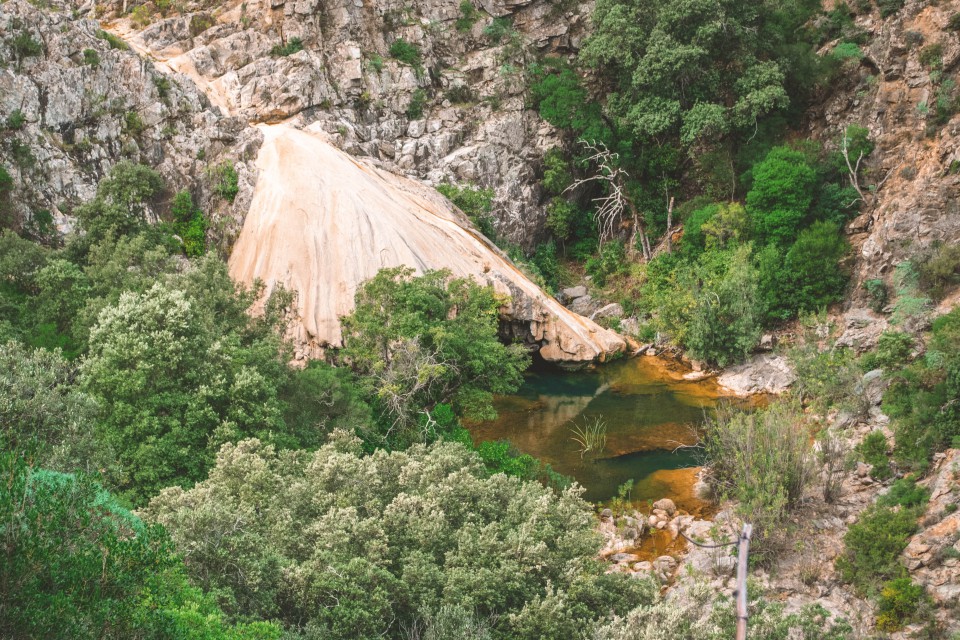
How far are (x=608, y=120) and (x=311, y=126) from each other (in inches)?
683

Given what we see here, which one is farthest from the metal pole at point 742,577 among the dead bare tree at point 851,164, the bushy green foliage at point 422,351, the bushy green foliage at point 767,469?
the dead bare tree at point 851,164

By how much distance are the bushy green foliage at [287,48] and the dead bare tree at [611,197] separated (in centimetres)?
1692

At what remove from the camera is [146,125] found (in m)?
32.6

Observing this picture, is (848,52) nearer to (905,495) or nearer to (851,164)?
(851,164)

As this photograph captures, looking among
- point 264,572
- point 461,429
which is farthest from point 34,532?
point 461,429

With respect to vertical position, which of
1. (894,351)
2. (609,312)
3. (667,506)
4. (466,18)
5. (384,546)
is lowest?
(384,546)

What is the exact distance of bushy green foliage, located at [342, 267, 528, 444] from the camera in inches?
883

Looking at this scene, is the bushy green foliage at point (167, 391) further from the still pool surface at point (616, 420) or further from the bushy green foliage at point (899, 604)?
the bushy green foliage at point (899, 604)

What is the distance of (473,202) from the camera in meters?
38.8

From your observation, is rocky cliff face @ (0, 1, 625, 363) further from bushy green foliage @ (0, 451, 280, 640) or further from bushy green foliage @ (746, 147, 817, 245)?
bushy green foliage @ (0, 451, 280, 640)

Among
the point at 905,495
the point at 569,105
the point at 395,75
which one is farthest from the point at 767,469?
the point at 395,75

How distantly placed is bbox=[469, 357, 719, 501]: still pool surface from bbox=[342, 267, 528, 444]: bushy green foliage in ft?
11.7

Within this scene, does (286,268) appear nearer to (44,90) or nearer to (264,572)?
(44,90)

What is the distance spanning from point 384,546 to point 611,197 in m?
32.6
